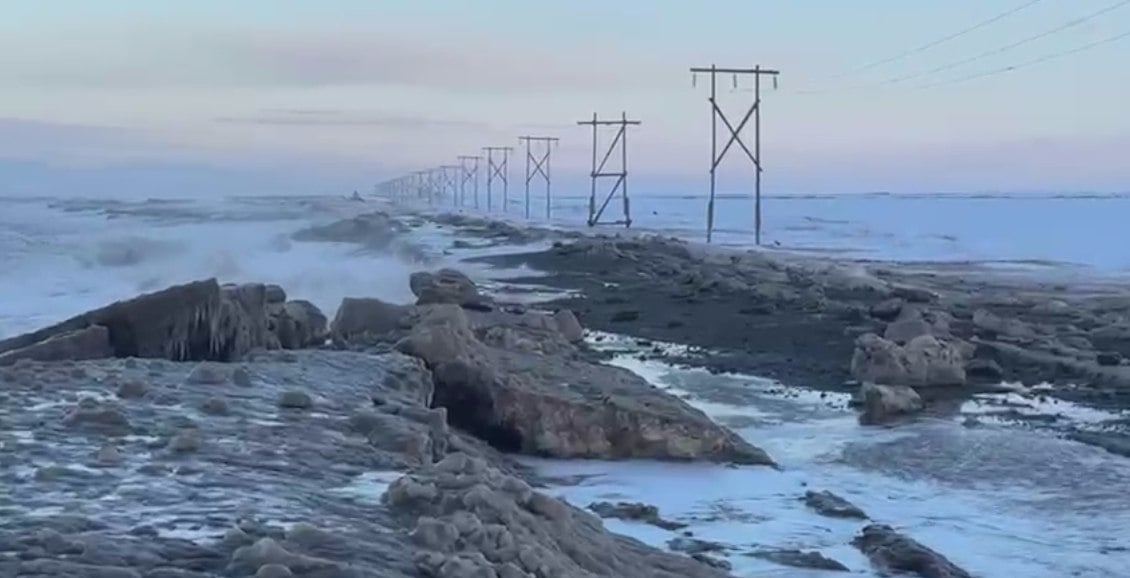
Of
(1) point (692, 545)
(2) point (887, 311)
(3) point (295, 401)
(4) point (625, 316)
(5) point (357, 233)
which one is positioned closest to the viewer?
(1) point (692, 545)

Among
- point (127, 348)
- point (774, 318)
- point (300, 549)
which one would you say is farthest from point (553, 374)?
point (774, 318)

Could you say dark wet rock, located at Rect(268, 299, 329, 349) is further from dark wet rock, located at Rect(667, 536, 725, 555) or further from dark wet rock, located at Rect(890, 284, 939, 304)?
dark wet rock, located at Rect(890, 284, 939, 304)

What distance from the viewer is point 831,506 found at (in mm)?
10547

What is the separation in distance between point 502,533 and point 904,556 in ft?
12.1

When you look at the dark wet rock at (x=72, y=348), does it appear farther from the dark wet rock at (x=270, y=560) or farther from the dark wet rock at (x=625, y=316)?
the dark wet rock at (x=625, y=316)

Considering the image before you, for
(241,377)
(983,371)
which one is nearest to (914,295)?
(983,371)

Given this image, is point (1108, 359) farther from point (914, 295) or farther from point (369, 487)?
point (369, 487)

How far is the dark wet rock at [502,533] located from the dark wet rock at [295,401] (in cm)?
193

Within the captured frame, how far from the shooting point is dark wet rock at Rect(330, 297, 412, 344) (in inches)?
642

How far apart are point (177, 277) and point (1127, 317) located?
29.7 meters

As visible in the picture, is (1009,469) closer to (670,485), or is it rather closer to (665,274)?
(670,485)

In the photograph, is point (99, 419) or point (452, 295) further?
point (452, 295)

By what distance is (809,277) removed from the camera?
39.8 meters

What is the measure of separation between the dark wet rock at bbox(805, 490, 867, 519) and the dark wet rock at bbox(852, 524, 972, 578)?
0.90m
